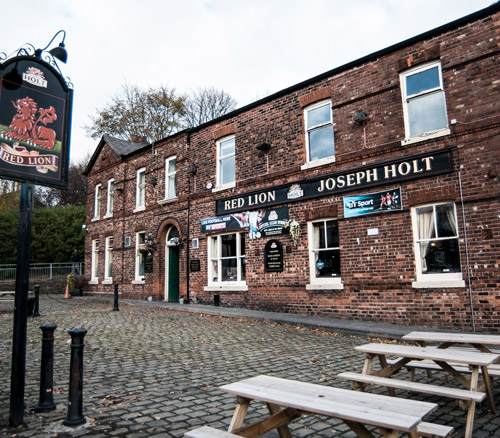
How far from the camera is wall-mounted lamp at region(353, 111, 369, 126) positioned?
11.1 meters

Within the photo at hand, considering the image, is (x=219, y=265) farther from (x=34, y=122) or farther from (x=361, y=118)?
(x=34, y=122)

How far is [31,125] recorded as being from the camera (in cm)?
442

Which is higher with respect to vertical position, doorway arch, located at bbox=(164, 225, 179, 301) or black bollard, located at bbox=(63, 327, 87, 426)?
doorway arch, located at bbox=(164, 225, 179, 301)

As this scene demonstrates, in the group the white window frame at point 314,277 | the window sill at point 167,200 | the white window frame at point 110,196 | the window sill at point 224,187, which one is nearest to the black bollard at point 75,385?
the white window frame at point 314,277

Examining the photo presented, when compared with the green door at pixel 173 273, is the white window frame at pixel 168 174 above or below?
above

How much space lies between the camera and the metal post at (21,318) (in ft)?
13.1

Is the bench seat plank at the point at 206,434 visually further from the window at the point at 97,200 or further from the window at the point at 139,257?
the window at the point at 97,200

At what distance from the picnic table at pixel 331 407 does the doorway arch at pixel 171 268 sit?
14811 mm

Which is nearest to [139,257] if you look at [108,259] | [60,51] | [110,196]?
[108,259]

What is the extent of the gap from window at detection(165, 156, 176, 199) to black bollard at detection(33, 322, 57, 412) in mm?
13745

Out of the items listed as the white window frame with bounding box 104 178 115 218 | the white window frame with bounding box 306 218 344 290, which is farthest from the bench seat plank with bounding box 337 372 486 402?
the white window frame with bounding box 104 178 115 218

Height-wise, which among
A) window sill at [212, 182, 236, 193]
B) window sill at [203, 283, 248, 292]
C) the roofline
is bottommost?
window sill at [203, 283, 248, 292]

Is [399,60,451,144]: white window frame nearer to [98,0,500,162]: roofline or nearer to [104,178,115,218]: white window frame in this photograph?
[98,0,500,162]: roofline

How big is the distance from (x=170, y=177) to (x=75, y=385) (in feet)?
47.8
